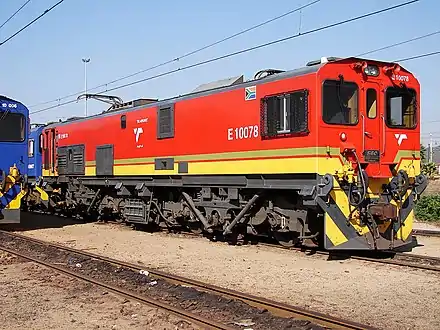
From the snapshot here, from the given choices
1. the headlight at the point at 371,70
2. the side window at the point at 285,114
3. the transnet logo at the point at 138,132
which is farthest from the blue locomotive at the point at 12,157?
the headlight at the point at 371,70

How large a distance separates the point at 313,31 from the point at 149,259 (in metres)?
7.44

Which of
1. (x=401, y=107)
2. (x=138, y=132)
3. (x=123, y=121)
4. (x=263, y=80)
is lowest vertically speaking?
(x=138, y=132)

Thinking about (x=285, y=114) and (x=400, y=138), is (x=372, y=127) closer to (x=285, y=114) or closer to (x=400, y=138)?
(x=400, y=138)

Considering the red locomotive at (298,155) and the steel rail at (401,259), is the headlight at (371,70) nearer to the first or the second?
the red locomotive at (298,155)

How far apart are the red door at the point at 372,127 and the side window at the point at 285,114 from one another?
3.94 ft

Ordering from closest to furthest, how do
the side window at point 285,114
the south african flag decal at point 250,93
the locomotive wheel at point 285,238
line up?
the side window at point 285,114 → the south african flag decal at point 250,93 → the locomotive wheel at point 285,238

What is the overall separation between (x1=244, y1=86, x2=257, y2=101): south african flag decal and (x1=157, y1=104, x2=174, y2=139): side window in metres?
2.90

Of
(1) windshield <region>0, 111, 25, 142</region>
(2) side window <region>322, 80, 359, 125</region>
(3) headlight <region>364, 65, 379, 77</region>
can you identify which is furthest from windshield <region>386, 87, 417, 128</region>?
(1) windshield <region>0, 111, 25, 142</region>

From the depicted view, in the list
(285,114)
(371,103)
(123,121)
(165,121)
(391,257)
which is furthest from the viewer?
(123,121)

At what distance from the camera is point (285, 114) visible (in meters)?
11.0

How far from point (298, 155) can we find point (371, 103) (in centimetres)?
188

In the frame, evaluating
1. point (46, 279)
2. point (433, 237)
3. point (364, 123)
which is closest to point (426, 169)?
point (433, 237)

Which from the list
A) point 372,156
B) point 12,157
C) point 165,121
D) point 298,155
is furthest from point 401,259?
point 12,157

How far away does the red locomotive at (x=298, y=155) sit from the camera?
34.3ft
